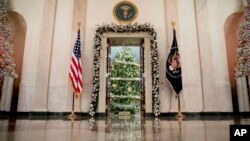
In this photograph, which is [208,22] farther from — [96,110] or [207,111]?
[96,110]

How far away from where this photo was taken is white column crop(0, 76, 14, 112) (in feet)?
26.9

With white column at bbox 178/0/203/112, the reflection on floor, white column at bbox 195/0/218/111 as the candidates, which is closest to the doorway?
white column at bbox 178/0/203/112

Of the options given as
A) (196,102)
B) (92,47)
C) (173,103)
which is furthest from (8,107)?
(196,102)

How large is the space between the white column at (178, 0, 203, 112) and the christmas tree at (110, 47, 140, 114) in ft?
19.8

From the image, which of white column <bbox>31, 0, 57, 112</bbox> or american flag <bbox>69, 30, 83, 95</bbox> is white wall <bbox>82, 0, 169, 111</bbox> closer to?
american flag <bbox>69, 30, 83, 95</bbox>

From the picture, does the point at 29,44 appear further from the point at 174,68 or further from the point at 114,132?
the point at 114,132

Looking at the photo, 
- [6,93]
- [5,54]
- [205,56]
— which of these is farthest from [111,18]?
[6,93]

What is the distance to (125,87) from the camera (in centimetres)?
1426

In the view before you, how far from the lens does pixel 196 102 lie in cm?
812

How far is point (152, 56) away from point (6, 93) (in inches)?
221

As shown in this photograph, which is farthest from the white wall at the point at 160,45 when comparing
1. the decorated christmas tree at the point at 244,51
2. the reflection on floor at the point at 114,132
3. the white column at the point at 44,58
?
the reflection on floor at the point at 114,132

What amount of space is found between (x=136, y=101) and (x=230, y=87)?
7153mm

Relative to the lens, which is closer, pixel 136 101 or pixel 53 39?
pixel 53 39

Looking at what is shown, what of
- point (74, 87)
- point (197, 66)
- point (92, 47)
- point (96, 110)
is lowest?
point (96, 110)
